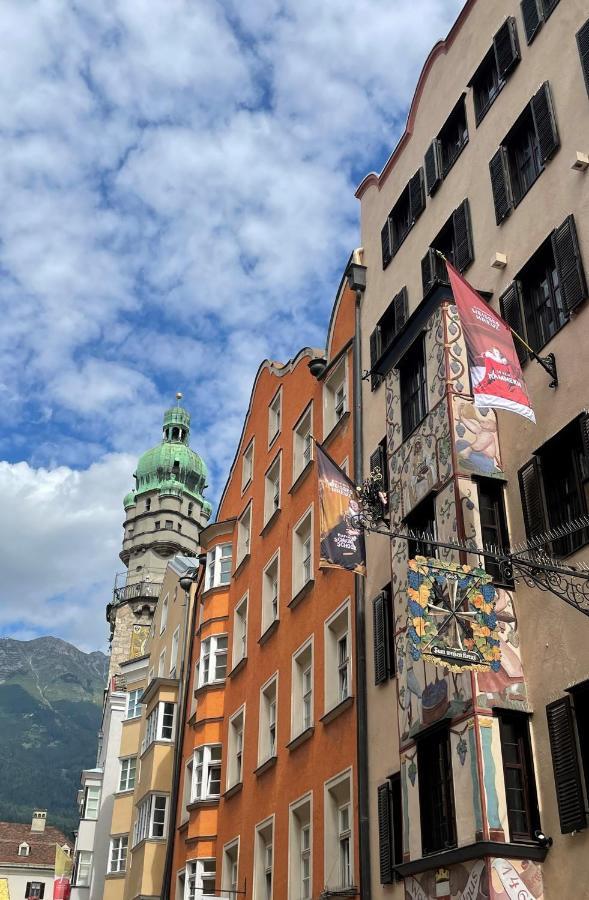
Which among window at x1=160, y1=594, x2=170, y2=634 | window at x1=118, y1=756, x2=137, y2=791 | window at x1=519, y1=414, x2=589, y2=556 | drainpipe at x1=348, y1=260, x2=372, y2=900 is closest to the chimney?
window at x1=118, y1=756, x2=137, y2=791

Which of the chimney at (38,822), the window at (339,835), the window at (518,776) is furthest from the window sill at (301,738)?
the chimney at (38,822)

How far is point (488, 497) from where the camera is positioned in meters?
17.3

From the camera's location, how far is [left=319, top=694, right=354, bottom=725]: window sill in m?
22.1

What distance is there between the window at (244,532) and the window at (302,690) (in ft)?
25.4

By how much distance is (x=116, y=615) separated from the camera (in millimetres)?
96000

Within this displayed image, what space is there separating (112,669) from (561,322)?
7665 cm

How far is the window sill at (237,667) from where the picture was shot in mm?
30961

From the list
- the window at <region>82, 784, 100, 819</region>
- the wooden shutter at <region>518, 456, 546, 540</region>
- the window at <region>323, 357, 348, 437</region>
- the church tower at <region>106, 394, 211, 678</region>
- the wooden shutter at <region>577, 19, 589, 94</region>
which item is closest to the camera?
the wooden shutter at <region>518, 456, 546, 540</region>

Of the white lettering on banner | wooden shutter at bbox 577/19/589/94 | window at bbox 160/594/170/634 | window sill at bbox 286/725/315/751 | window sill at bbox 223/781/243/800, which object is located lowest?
the white lettering on banner

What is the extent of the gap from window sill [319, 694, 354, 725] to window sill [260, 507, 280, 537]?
326 inches

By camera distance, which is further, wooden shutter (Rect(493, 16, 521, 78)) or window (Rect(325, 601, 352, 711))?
window (Rect(325, 601, 352, 711))

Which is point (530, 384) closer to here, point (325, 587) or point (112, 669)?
point (325, 587)

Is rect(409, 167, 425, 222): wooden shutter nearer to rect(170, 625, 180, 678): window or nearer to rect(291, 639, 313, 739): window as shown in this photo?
rect(291, 639, 313, 739): window

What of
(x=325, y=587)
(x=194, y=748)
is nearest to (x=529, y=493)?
(x=325, y=587)
